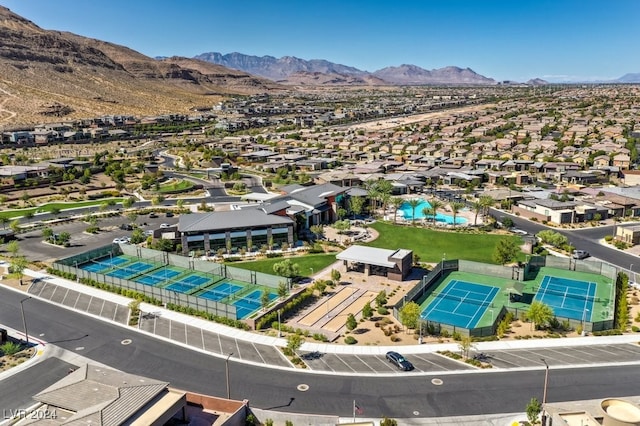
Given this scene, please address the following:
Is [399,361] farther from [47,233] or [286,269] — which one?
[47,233]

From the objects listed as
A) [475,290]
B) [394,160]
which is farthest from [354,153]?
[475,290]

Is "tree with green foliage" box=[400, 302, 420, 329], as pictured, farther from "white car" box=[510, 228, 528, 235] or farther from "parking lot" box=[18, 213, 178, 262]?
"parking lot" box=[18, 213, 178, 262]

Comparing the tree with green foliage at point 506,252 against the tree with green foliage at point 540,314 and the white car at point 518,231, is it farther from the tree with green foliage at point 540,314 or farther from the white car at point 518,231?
the tree with green foliage at point 540,314

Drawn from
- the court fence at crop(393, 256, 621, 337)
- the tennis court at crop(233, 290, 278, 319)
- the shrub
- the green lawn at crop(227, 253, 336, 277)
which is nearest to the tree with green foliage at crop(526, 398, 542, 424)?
the court fence at crop(393, 256, 621, 337)

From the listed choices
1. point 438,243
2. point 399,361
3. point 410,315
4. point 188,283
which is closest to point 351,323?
point 410,315

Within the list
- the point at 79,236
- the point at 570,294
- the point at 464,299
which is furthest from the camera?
the point at 79,236

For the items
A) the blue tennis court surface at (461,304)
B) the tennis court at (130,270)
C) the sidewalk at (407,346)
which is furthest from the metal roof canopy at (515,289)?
the tennis court at (130,270)
